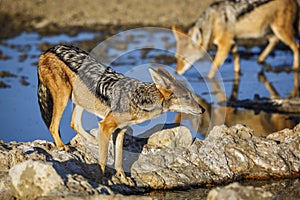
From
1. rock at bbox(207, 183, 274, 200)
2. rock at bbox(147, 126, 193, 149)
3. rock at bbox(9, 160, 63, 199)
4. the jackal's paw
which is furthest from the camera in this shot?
rock at bbox(147, 126, 193, 149)

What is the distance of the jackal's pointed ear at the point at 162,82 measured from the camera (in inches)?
365

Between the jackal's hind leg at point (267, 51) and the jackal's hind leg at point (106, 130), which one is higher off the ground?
the jackal's hind leg at point (267, 51)

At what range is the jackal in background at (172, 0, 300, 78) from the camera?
18.5 meters

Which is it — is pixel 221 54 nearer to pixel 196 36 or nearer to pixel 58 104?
pixel 196 36

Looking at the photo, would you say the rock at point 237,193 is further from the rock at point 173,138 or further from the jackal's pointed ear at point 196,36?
the jackal's pointed ear at point 196,36

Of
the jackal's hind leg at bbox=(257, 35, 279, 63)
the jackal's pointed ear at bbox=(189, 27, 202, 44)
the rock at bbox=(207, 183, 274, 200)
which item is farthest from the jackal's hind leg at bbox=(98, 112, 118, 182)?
the jackal's hind leg at bbox=(257, 35, 279, 63)

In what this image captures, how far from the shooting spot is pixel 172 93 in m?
9.48

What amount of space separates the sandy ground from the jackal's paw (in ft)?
56.2

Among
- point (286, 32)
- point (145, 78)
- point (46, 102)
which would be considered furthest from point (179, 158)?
point (286, 32)

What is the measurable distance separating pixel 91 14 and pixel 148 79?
20.1 metres

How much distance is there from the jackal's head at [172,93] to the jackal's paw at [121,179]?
3.80 ft

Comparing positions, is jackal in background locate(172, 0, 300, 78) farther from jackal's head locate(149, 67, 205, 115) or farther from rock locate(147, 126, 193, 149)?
jackal's head locate(149, 67, 205, 115)

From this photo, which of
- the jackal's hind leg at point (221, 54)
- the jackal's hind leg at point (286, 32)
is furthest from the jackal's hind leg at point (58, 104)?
the jackal's hind leg at point (286, 32)

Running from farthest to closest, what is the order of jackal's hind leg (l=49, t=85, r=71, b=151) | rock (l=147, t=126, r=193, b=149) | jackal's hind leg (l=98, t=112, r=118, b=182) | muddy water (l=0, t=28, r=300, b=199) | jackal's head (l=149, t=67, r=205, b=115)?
muddy water (l=0, t=28, r=300, b=199) → rock (l=147, t=126, r=193, b=149) → jackal's hind leg (l=49, t=85, r=71, b=151) → jackal's head (l=149, t=67, r=205, b=115) → jackal's hind leg (l=98, t=112, r=118, b=182)
